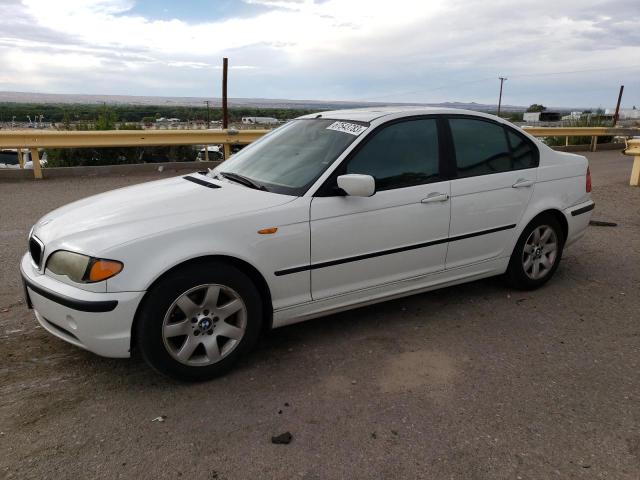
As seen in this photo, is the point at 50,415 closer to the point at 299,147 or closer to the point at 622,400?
the point at 299,147

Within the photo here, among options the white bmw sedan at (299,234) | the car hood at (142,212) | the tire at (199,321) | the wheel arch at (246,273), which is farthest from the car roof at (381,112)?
the tire at (199,321)

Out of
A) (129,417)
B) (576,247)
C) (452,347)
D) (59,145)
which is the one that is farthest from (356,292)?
(59,145)

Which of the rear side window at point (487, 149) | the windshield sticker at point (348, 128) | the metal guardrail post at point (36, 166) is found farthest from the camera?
the metal guardrail post at point (36, 166)

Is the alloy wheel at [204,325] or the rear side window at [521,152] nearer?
→ the alloy wheel at [204,325]

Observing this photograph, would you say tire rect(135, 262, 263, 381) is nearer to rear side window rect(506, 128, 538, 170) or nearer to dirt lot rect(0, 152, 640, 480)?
dirt lot rect(0, 152, 640, 480)

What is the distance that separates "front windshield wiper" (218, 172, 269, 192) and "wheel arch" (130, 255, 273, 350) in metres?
0.60

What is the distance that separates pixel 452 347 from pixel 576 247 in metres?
3.28

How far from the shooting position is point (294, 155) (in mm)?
3840

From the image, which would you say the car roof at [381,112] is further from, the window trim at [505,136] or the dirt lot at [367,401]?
the dirt lot at [367,401]

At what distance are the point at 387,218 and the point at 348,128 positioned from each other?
29.3 inches

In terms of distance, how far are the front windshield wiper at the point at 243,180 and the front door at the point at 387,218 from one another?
440 millimetres

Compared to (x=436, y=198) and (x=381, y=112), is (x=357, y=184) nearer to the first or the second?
(x=436, y=198)

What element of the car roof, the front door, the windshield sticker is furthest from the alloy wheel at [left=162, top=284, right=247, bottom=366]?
the car roof

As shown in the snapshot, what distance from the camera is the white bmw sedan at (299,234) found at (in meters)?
2.90
